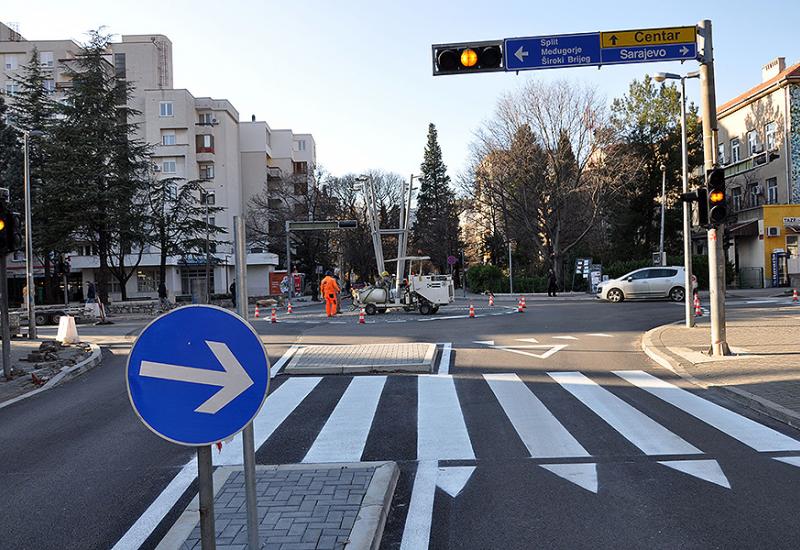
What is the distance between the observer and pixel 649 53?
1227 centimetres

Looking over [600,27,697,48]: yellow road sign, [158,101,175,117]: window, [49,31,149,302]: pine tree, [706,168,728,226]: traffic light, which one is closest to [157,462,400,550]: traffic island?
[706,168,728,226]: traffic light

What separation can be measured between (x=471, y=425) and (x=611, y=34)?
763 centimetres

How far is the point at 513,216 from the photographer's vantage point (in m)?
47.5

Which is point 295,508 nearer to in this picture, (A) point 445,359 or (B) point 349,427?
(B) point 349,427

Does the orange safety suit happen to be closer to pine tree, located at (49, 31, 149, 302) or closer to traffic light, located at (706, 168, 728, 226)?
pine tree, located at (49, 31, 149, 302)

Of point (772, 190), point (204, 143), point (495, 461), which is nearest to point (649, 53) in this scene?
point (495, 461)

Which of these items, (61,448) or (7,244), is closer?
(61,448)

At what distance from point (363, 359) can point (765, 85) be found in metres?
40.5

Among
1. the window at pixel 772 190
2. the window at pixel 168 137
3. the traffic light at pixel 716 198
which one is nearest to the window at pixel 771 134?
the window at pixel 772 190

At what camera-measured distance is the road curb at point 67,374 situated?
10922mm

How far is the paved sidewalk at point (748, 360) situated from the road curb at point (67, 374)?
10.2 m

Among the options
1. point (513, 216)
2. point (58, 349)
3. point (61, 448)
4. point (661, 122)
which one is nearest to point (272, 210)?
point (513, 216)

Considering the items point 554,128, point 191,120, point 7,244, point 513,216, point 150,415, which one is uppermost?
point 191,120

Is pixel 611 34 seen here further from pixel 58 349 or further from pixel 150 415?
pixel 58 349
